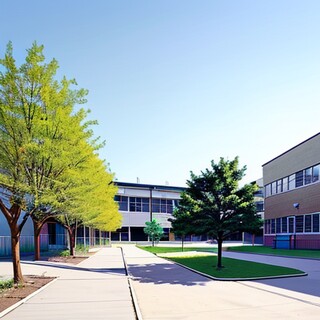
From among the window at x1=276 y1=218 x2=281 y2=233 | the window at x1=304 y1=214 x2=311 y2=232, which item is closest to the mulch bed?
the window at x1=304 y1=214 x2=311 y2=232

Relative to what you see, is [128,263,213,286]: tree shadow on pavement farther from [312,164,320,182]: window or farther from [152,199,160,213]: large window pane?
[152,199,160,213]: large window pane

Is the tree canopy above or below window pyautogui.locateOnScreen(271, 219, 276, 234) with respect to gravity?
above

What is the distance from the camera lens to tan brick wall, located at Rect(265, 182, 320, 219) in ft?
114

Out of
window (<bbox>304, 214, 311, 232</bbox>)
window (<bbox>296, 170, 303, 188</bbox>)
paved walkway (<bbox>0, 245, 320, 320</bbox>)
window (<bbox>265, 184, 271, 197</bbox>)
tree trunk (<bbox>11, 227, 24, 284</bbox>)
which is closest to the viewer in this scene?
paved walkway (<bbox>0, 245, 320, 320</bbox>)

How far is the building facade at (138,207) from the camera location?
63.3m

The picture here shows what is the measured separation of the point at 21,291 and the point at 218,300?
5577mm

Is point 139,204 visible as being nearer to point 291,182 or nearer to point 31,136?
point 291,182

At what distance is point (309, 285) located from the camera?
522 inches

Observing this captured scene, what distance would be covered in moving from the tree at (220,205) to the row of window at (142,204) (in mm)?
43198

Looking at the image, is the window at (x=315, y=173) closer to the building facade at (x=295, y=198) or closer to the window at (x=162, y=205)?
the building facade at (x=295, y=198)

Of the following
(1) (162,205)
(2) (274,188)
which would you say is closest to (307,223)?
(2) (274,188)

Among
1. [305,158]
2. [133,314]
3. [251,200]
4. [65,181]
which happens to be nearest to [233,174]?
[251,200]

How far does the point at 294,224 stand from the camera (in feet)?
128

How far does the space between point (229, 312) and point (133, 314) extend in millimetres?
2228
